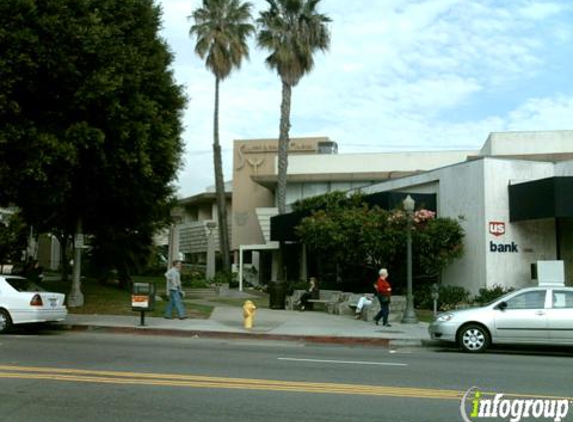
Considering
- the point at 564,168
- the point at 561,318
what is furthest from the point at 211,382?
the point at 564,168

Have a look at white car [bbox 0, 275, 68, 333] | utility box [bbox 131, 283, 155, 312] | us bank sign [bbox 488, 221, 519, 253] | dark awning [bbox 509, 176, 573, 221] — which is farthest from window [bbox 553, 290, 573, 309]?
white car [bbox 0, 275, 68, 333]

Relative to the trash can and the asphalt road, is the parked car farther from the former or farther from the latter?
the trash can

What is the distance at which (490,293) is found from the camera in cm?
2175

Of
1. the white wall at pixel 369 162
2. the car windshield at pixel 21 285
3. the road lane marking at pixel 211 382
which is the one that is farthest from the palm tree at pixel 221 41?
the road lane marking at pixel 211 382

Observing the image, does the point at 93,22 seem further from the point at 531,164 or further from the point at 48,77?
the point at 531,164

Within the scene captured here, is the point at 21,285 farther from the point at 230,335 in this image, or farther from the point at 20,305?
the point at 230,335

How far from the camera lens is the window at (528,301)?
14.3 meters

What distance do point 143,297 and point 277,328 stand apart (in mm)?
3714

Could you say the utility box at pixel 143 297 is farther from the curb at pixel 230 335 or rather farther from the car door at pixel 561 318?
the car door at pixel 561 318

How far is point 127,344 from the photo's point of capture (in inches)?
566

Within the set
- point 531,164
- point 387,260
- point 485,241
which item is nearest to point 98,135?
point 387,260

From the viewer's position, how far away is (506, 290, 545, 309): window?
14.3 m

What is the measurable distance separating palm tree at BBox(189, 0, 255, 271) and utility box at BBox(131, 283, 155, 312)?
23.7 meters

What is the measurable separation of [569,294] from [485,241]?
8.10m
